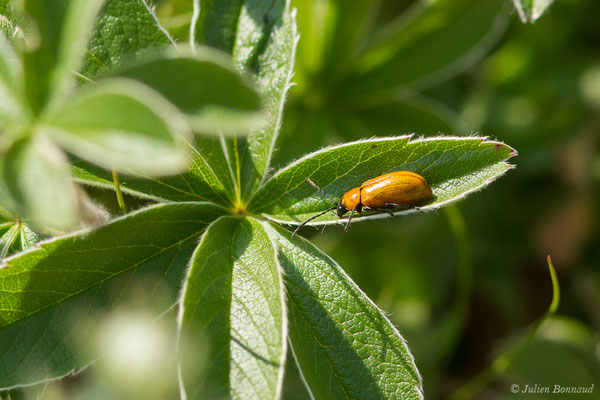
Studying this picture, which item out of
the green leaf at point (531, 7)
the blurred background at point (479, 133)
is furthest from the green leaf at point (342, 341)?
the green leaf at point (531, 7)

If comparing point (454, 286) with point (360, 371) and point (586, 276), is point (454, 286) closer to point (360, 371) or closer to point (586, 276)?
point (586, 276)

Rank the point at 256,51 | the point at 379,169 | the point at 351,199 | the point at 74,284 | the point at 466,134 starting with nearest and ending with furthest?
1. the point at 74,284
2. the point at 379,169
3. the point at 351,199
4. the point at 256,51
5. the point at 466,134

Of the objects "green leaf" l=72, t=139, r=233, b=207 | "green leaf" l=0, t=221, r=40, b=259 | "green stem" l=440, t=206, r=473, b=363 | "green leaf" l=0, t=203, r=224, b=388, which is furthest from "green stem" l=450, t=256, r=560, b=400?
"green leaf" l=0, t=221, r=40, b=259

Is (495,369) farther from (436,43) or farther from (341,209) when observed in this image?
(436,43)

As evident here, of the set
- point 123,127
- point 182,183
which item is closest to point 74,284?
point 182,183

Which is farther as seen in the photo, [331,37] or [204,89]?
[331,37]

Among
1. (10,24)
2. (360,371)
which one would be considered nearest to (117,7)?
(10,24)

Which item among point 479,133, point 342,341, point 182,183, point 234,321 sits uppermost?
point 479,133

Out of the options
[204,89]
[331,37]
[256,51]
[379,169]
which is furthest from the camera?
[331,37]
